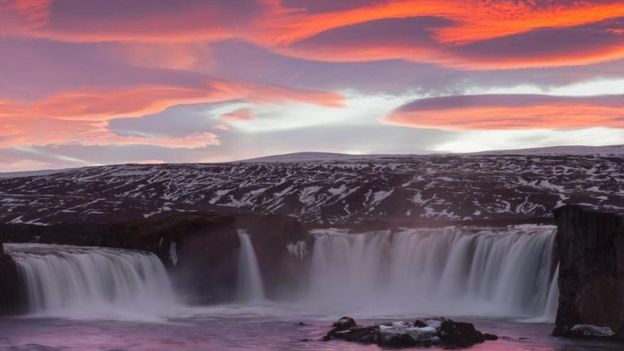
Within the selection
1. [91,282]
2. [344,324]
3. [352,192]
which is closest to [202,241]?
[91,282]

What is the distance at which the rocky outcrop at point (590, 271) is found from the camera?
39.4m

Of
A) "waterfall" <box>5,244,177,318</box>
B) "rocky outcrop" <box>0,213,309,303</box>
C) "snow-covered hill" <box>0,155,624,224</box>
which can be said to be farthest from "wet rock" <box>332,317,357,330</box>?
"snow-covered hill" <box>0,155,624,224</box>

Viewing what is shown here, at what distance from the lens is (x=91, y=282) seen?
53188 millimetres

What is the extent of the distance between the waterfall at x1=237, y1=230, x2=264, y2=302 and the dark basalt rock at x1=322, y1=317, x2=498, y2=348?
25.4 metres

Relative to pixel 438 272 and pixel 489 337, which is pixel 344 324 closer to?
pixel 489 337

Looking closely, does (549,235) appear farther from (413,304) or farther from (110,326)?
(110,326)

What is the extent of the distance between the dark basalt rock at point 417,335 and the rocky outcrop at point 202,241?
80.0 ft

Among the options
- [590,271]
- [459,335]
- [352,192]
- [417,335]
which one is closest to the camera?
[417,335]

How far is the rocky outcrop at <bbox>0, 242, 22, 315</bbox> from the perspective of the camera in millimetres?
48625

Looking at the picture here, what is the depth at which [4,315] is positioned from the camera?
48.4 m

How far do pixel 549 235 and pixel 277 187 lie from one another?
11425 centimetres

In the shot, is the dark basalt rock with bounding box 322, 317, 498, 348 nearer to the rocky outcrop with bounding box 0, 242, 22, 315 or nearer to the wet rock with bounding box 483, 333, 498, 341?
the wet rock with bounding box 483, 333, 498, 341

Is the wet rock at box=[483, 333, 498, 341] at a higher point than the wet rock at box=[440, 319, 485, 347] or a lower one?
lower

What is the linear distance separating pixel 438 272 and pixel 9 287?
32086 mm
